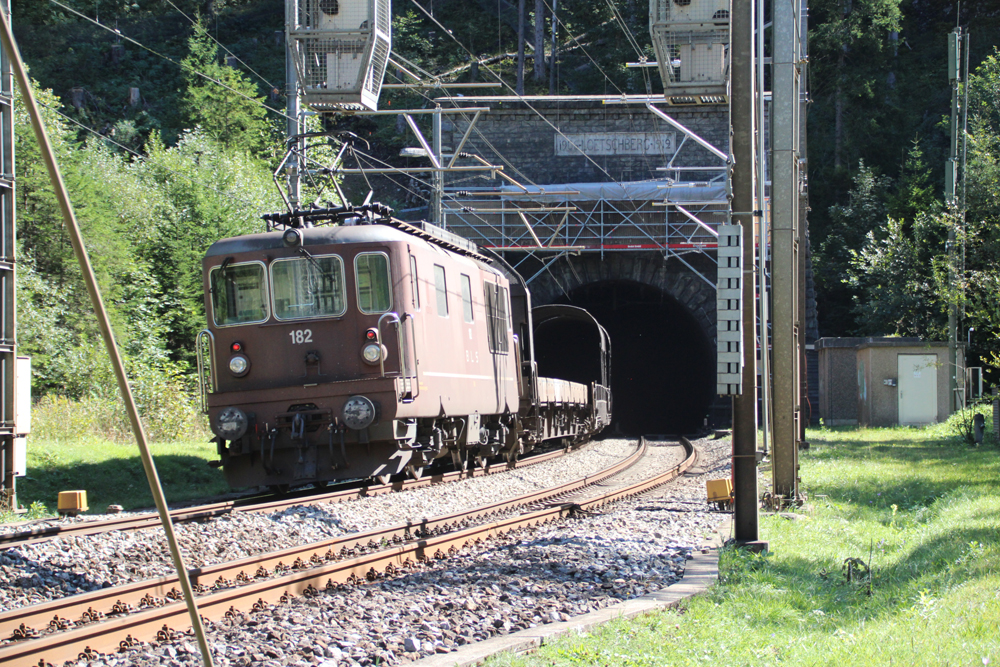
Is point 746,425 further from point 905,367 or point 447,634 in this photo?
point 905,367

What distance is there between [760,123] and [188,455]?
10.3 metres

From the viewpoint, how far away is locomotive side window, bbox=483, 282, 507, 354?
1534cm

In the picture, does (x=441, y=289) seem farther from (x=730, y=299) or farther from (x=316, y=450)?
(x=730, y=299)

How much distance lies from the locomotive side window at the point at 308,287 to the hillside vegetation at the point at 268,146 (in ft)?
19.5

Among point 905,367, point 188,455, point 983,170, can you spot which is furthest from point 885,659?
point 983,170

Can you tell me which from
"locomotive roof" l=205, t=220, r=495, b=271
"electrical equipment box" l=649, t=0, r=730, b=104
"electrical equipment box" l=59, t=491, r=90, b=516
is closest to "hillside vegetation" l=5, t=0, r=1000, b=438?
"electrical equipment box" l=649, t=0, r=730, b=104

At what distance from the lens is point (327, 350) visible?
38.7 feet

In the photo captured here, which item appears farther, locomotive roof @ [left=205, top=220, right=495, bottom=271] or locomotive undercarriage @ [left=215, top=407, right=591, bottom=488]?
locomotive roof @ [left=205, top=220, right=495, bottom=271]

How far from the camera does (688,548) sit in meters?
8.66

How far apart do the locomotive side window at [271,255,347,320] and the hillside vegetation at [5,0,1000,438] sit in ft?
19.5

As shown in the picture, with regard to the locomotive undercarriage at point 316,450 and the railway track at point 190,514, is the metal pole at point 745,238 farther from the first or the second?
the railway track at point 190,514

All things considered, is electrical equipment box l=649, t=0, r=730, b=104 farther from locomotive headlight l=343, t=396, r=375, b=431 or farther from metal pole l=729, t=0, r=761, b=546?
locomotive headlight l=343, t=396, r=375, b=431

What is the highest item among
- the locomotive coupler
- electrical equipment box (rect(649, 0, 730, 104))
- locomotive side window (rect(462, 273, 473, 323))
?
electrical equipment box (rect(649, 0, 730, 104))

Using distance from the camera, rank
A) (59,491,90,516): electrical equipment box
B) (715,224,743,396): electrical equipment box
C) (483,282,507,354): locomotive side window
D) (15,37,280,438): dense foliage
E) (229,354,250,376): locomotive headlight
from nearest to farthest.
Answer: (715,224,743,396): electrical equipment box → (59,491,90,516): electrical equipment box → (229,354,250,376): locomotive headlight → (483,282,507,354): locomotive side window → (15,37,280,438): dense foliage
